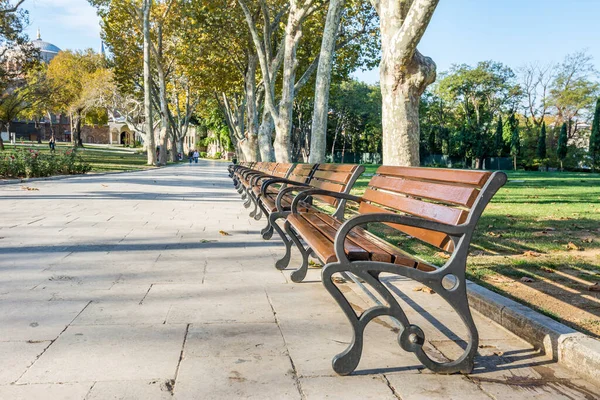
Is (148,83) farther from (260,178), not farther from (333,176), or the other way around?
(333,176)

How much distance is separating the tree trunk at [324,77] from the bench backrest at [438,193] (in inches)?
331

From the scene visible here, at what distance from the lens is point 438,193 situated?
3.11 m

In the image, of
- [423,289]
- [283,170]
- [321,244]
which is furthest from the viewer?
[283,170]

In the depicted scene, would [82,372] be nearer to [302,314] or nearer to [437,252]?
[302,314]

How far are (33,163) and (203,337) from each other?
51.1 feet

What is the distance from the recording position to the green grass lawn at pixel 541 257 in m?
3.74

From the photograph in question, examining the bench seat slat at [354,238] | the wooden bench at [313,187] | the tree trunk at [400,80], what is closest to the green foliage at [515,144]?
the tree trunk at [400,80]

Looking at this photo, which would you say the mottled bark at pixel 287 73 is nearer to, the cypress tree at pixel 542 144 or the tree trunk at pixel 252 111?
the tree trunk at pixel 252 111

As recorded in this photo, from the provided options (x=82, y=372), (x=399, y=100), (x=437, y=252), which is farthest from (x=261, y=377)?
(x=399, y=100)

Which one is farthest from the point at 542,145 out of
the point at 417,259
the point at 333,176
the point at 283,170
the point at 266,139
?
the point at 417,259

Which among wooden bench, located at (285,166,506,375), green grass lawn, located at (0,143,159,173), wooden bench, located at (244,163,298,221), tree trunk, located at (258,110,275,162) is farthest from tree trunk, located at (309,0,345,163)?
green grass lawn, located at (0,143,159,173)

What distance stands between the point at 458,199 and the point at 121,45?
117 feet

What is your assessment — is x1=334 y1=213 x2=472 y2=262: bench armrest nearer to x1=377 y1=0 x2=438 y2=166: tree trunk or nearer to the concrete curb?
the concrete curb

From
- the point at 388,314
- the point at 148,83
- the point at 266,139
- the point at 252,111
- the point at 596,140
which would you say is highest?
the point at 148,83
